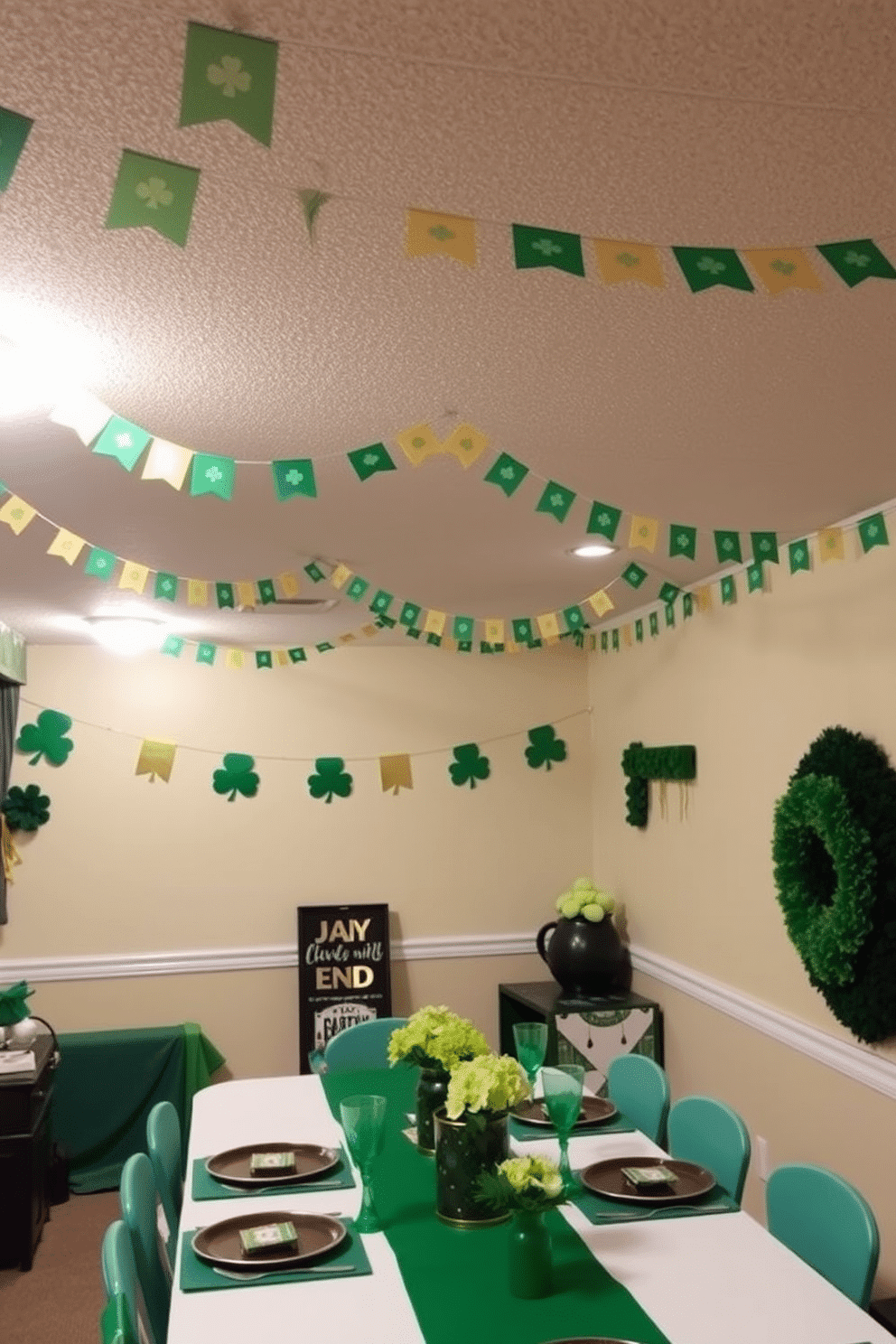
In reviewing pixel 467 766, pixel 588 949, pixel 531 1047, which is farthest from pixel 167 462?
pixel 467 766

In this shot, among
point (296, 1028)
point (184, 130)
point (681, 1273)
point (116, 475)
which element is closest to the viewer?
point (184, 130)

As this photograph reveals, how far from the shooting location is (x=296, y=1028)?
5645 millimetres

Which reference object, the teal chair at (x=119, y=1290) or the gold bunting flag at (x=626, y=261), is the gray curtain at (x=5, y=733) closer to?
the teal chair at (x=119, y=1290)

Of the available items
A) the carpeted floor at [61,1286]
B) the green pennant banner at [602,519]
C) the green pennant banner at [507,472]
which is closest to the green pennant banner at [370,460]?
the green pennant banner at [507,472]

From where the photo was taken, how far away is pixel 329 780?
572 centimetres

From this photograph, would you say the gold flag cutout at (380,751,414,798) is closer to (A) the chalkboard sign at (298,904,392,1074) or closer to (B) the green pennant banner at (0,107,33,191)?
(A) the chalkboard sign at (298,904,392,1074)

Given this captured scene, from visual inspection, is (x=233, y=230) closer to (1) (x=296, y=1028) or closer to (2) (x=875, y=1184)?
(2) (x=875, y=1184)

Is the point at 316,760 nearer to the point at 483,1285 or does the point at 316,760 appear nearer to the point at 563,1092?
the point at 563,1092

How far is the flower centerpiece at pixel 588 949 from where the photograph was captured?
5.14 metres

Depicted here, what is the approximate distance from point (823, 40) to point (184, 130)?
2.30 ft

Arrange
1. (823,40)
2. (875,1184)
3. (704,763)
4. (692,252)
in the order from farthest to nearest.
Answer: (704,763) → (875,1184) → (692,252) → (823,40)

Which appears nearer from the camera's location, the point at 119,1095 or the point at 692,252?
the point at 692,252

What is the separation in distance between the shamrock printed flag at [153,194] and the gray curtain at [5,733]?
386cm

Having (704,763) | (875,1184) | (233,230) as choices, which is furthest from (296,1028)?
(233,230)
